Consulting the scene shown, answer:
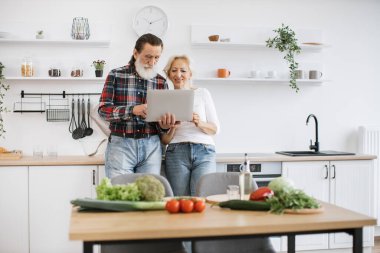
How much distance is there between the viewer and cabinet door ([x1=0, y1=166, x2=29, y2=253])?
3.93 meters

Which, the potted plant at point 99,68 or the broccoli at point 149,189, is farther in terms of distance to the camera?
the potted plant at point 99,68

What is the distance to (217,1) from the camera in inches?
186

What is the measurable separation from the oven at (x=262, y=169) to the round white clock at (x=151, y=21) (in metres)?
1.41

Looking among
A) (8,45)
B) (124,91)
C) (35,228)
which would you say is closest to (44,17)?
(8,45)

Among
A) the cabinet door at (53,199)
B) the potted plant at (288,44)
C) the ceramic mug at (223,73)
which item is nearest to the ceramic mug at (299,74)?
the potted plant at (288,44)

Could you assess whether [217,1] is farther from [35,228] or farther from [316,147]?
[35,228]

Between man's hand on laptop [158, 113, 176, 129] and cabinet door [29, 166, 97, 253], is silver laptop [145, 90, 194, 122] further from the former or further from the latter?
cabinet door [29, 166, 97, 253]

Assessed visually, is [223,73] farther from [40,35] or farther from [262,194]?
[262,194]

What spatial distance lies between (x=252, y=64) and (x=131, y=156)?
1.91 m

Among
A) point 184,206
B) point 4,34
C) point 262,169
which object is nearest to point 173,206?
point 184,206

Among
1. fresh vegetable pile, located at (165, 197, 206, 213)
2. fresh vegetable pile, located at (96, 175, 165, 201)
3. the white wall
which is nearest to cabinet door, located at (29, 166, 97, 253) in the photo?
the white wall

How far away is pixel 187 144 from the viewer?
11.4 ft

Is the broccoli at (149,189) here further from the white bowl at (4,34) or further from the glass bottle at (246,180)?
the white bowl at (4,34)

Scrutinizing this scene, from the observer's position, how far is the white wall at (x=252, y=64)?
446 centimetres
